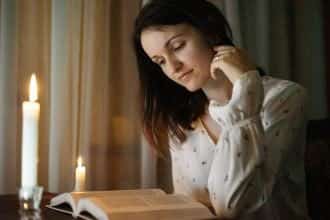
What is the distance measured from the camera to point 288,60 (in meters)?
1.92

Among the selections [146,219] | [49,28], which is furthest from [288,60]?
[146,219]

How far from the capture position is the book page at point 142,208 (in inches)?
32.7

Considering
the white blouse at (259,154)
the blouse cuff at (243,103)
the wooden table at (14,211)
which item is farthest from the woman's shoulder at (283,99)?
the wooden table at (14,211)

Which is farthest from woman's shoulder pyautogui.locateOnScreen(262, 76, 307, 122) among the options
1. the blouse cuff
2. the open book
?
the open book

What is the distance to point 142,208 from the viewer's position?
33.6 inches

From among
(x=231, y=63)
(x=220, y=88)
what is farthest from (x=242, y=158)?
(x=220, y=88)

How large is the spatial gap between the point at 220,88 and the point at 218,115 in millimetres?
238

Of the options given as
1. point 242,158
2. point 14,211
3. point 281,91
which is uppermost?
point 281,91

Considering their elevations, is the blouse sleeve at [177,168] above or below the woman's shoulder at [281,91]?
below

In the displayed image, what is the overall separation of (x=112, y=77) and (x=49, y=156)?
300 millimetres

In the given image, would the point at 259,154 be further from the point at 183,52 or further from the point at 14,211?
the point at 14,211

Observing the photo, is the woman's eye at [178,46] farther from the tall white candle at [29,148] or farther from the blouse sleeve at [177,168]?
the tall white candle at [29,148]

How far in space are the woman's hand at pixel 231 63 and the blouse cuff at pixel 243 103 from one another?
33 millimetres

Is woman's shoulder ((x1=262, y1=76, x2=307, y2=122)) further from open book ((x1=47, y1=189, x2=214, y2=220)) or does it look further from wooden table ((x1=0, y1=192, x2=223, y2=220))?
wooden table ((x1=0, y1=192, x2=223, y2=220))
